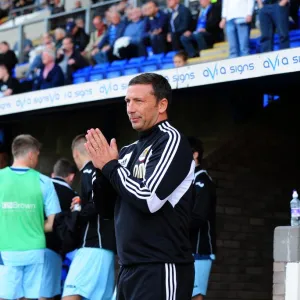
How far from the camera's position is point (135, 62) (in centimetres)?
1259

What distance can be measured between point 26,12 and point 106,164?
1620 cm

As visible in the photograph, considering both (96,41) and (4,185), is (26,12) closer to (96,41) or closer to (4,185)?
(96,41)

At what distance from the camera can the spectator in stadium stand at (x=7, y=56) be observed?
48.8ft

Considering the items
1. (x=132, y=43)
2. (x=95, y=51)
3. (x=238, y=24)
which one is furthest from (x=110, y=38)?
(x=238, y=24)

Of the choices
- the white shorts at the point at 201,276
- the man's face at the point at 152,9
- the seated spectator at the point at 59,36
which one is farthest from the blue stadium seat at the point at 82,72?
the white shorts at the point at 201,276

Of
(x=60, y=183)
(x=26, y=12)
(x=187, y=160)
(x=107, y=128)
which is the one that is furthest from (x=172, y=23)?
(x=26, y=12)

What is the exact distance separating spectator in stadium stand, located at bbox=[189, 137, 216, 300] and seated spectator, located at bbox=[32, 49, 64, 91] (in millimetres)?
4302

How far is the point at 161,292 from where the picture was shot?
477 centimetres

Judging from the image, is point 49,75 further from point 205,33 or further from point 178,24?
point 205,33

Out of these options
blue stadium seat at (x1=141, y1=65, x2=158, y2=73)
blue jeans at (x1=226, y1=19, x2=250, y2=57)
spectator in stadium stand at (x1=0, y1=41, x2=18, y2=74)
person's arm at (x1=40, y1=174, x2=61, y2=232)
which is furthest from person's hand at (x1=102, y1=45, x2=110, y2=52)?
person's arm at (x1=40, y1=174, x2=61, y2=232)

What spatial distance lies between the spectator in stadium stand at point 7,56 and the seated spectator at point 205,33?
4171mm

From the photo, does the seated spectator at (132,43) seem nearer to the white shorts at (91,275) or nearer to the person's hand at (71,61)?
the person's hand at (71,61)

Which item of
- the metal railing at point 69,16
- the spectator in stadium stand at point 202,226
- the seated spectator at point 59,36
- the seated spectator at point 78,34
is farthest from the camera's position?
the metal railing at point 69,16

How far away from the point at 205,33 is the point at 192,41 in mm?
250
